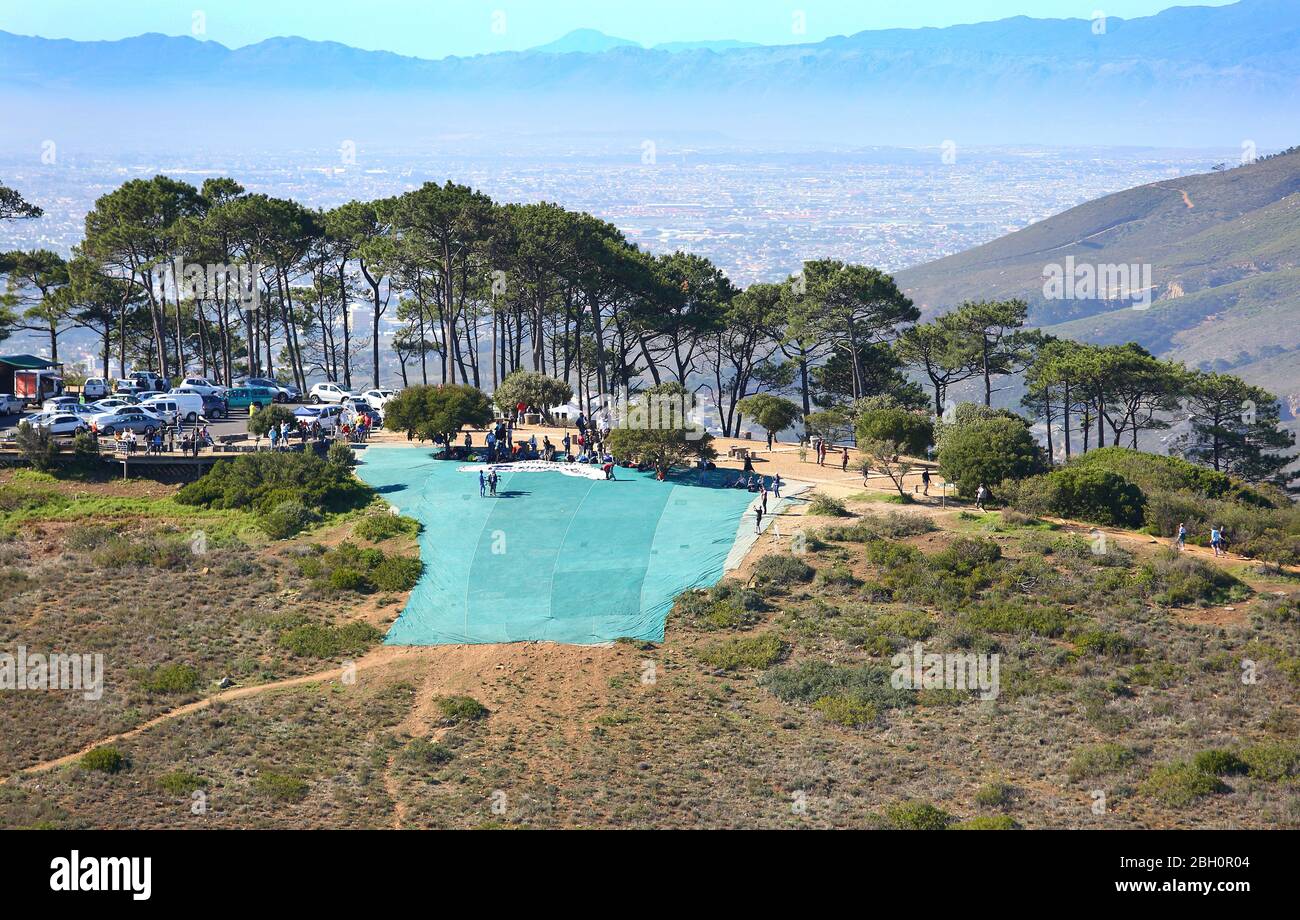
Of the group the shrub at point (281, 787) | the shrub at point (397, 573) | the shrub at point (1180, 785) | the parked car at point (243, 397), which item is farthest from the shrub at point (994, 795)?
the parked car at point (243, 397)

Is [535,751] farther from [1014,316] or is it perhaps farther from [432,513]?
[1014,316]

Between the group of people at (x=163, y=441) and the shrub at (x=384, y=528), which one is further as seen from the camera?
the group of people at (x=163, y=441)

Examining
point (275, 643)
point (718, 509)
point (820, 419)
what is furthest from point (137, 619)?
point (820, 419)

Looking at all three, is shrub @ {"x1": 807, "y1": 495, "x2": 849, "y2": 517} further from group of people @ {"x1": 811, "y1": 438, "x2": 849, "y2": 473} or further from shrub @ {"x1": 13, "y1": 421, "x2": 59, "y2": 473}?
shrub @ {"x1": 13, "y1": 421, "x2": 59, "y2": 473}

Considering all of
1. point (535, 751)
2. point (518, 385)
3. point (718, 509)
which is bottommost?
point (535, 751)

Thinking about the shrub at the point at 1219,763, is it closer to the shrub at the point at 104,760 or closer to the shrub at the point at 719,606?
the shrub at the point at 719,606

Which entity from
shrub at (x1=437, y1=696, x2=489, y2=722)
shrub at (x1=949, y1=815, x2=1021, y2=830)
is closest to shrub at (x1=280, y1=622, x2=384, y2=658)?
shrub at (x1=437, y1=696, x2=489, y2=722)

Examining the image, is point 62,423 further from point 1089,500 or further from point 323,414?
point 1089,500
